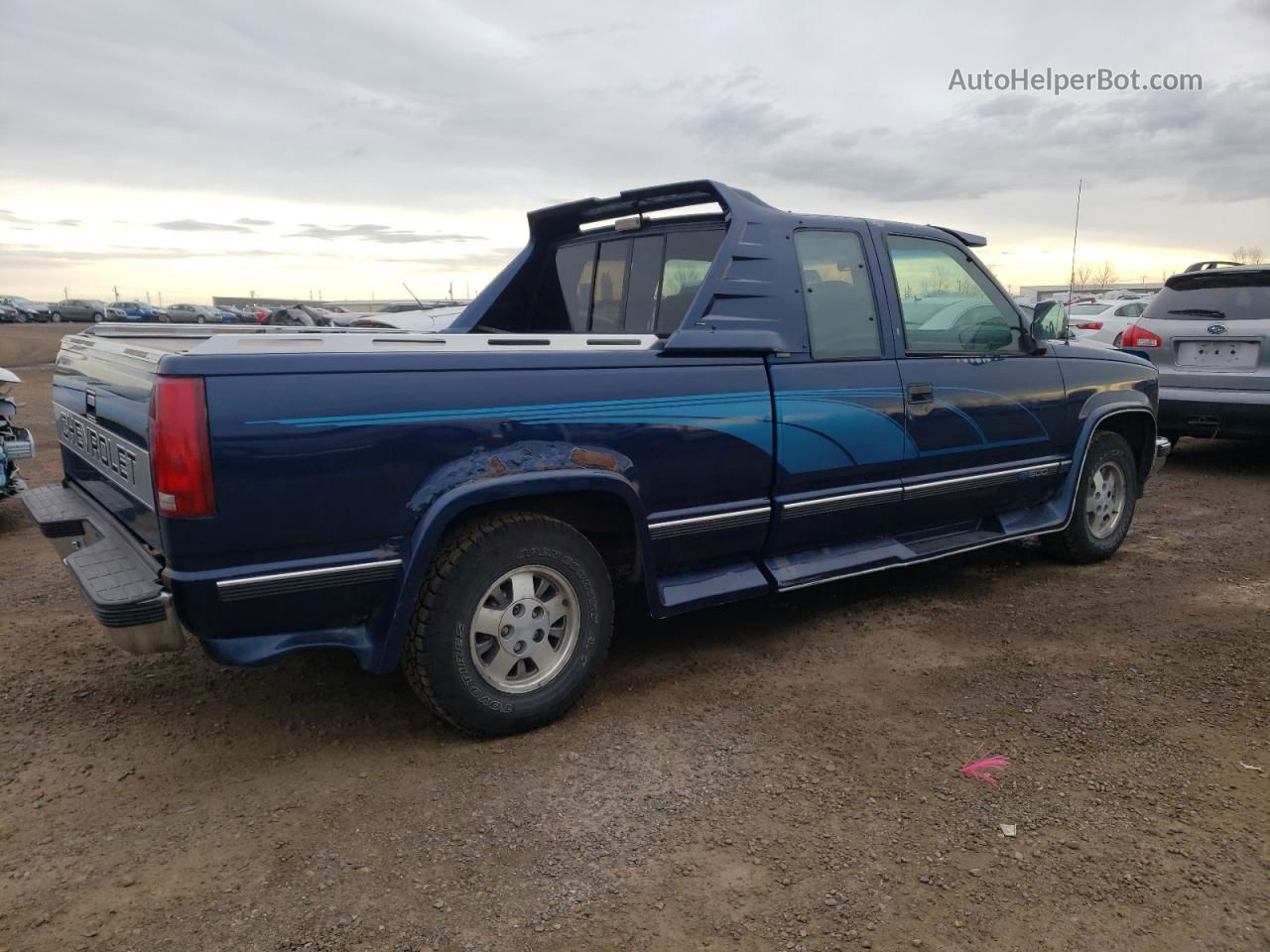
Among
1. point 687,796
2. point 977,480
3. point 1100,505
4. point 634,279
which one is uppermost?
point 634,279

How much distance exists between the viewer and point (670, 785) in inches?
121

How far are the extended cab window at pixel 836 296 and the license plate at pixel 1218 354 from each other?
17.2 ft

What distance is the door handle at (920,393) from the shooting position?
4.39 metres

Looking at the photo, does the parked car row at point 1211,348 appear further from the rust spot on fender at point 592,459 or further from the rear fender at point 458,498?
the rear fender at point 458,498

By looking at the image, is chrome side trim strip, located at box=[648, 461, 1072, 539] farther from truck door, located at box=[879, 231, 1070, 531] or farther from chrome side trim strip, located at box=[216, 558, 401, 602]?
chrome side trim strip, located at box=[216, 558, 401, 602]

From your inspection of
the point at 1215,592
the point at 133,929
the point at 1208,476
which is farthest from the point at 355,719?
the point at 1208,476

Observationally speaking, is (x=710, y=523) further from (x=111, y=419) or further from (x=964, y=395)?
(x=111, y=419)

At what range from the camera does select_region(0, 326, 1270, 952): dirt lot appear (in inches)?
95.4

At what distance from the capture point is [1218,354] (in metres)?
7.97

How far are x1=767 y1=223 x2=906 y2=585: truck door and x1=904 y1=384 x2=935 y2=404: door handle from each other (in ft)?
0.26

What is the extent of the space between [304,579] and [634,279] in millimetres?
2423

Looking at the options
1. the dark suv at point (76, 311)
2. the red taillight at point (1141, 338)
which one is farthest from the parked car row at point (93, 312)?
the red taillight at point (1141, 338)

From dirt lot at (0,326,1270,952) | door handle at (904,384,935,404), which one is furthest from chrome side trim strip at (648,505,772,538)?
door handle at (904,384,935,404)

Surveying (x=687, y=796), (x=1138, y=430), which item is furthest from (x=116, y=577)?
(x=1138, y=430)
